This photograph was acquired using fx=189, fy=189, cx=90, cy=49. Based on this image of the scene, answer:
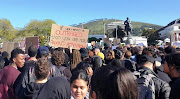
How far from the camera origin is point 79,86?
2562mm

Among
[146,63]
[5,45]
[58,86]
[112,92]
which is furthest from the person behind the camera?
[5,45]

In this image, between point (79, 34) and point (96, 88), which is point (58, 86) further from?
point (79, 34)

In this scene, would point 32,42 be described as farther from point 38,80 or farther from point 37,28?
point 37,28

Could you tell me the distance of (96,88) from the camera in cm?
135

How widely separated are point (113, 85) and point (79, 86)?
4.37 feet

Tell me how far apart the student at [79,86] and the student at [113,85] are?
46.1 inches

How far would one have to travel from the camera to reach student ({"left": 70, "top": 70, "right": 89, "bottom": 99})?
252cm

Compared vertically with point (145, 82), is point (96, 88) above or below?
above

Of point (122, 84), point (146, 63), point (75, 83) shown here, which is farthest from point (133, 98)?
point (146, 63)

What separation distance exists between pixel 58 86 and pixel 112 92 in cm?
98

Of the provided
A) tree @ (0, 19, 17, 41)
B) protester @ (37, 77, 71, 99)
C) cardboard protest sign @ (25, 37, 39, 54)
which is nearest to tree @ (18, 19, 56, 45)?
tree @ (0, 19, 17, 41)

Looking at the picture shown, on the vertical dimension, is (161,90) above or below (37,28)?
below

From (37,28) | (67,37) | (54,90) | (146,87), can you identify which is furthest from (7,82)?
(37,28)

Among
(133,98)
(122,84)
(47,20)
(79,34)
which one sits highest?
(47,20)
